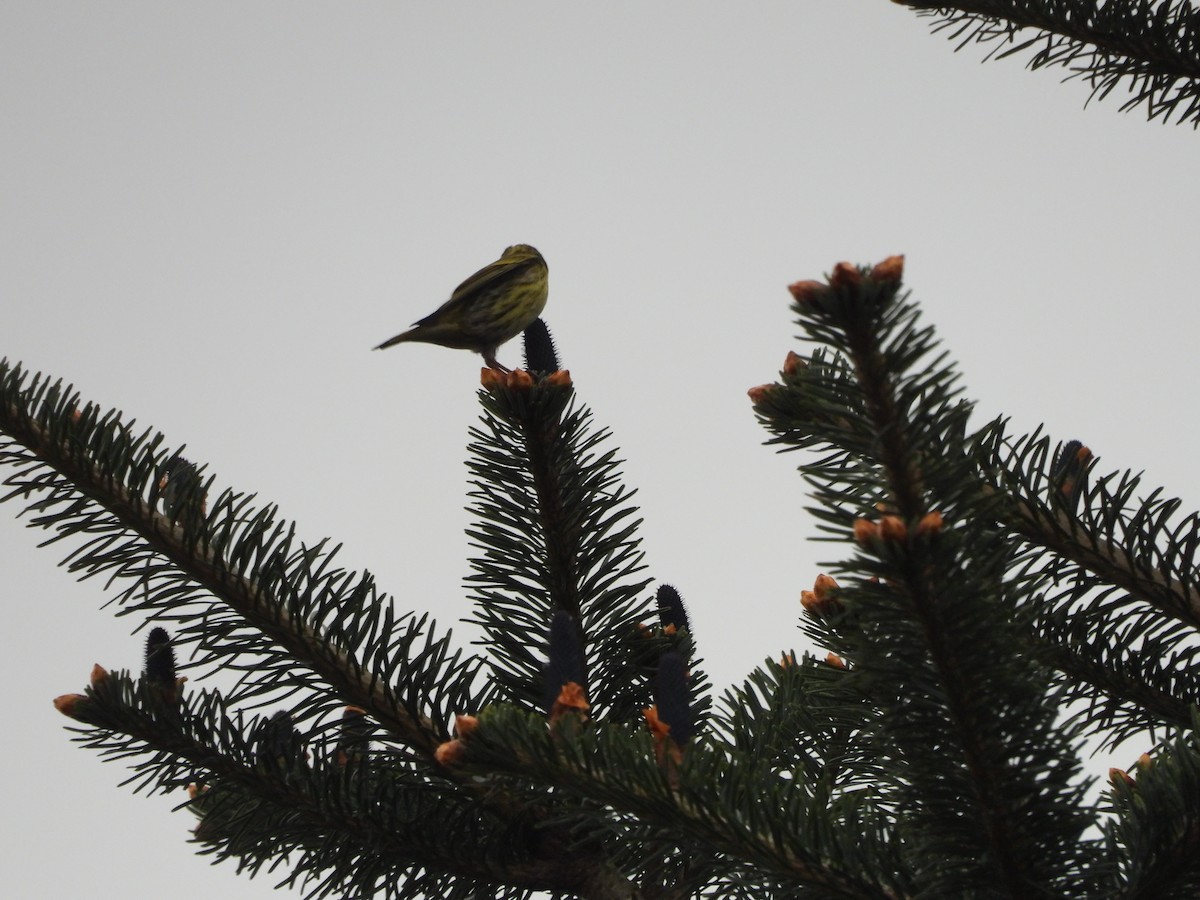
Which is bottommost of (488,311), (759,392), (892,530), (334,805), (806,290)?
(334,805)

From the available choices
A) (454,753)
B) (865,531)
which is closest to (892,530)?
(865,531)

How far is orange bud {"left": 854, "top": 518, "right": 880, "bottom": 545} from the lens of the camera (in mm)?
1707

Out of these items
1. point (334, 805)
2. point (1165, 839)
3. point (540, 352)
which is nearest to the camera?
point (1165, 839)

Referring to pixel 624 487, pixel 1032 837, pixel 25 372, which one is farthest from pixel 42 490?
pixel 1032 837

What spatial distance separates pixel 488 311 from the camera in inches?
289

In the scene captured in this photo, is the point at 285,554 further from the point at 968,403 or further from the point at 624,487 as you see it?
the point at 968,403

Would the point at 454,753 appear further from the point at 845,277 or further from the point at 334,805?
the point at 845,277

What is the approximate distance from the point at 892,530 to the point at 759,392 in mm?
1257

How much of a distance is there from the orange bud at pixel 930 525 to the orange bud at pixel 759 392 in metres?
1.22

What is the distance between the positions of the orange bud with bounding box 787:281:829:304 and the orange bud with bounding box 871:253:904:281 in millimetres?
70

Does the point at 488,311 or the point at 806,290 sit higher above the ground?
the point at 488,311

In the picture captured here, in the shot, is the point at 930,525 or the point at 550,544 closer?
the point at 930,525

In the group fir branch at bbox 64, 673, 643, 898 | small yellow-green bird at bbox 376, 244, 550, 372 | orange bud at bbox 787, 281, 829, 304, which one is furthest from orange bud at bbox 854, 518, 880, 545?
small yellow-green bird at bbox 376, 244, 550, 372

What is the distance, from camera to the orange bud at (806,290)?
5.57 feet
